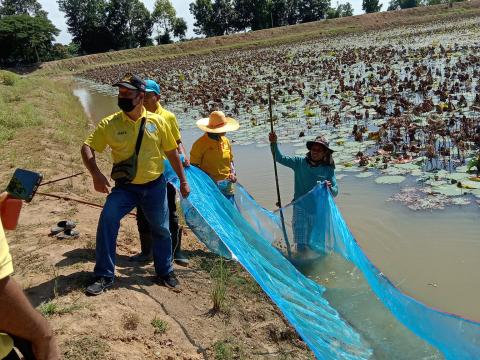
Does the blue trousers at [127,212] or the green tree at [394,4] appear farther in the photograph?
the green tree at [394,4]

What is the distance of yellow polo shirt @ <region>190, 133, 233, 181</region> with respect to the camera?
4.59 meters

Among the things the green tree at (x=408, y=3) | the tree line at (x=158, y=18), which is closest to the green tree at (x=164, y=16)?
the tree line at (x=158, y=18)

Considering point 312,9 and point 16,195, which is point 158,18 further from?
point 16,195

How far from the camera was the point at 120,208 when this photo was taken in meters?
3.35

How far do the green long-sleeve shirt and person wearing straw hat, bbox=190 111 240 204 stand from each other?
63 cm

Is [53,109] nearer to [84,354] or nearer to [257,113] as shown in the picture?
[257,113]

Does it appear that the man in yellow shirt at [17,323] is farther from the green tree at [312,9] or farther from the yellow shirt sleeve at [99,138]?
the green tree at [312,9]

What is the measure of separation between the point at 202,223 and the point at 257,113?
28.9ft

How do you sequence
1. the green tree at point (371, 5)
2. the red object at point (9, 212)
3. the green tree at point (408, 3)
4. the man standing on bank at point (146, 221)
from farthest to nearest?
the green tree at point (408, 3) < the green tree at point (371, 5) < the man standing on bank at point (146, 221) < the red object at point (9, 212)

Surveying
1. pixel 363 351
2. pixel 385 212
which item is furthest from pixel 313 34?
pixel 363 351

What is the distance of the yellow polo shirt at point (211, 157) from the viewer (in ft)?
15.1

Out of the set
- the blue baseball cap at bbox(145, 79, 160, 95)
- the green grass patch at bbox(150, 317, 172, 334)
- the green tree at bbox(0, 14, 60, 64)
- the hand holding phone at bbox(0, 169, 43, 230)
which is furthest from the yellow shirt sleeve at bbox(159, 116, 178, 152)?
the green tree at bbox(0, 14, 60, 64)

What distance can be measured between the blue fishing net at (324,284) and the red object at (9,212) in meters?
1.64

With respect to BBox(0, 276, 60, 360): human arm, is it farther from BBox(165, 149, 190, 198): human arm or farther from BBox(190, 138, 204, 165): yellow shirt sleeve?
BBox(190, 138, 204, 165): yellow shirt sleeve
